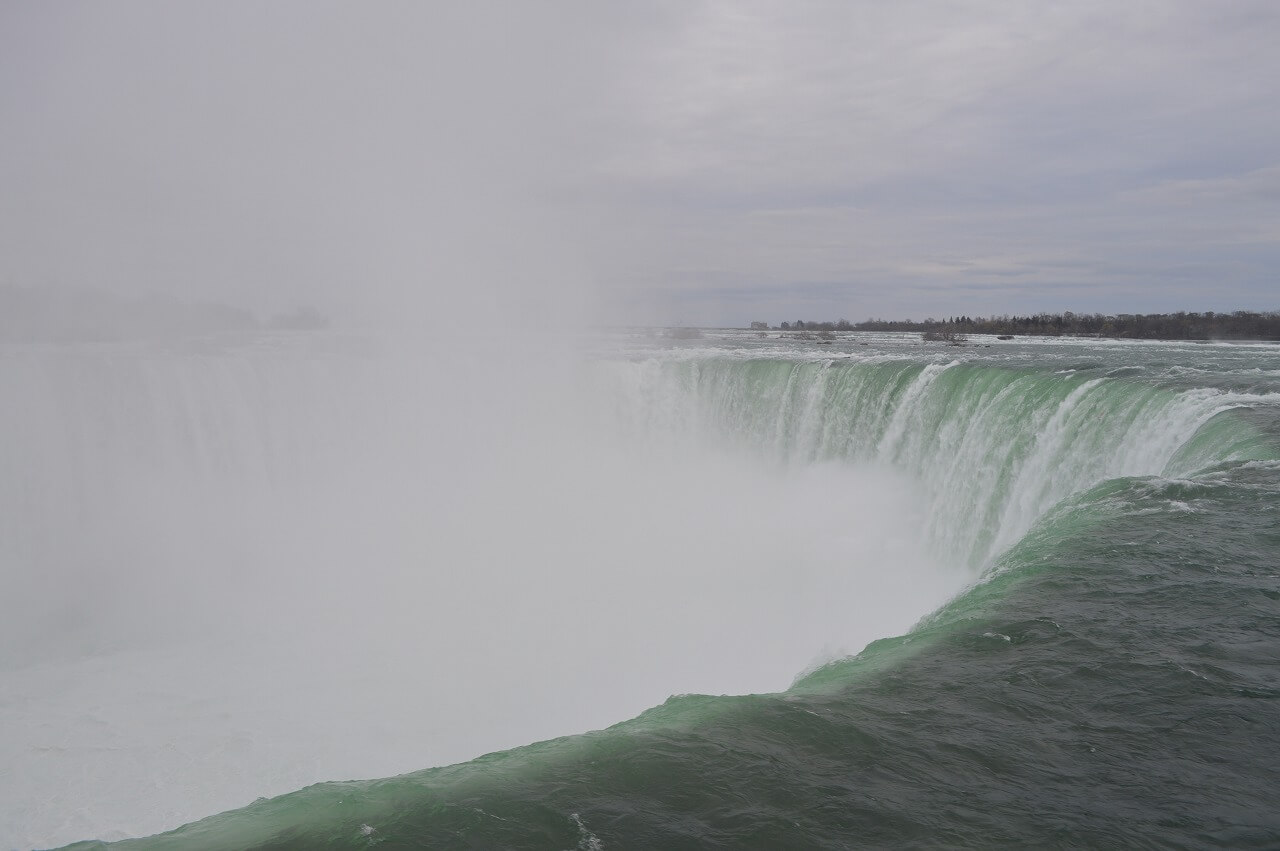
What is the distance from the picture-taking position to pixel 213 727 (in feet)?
34.8

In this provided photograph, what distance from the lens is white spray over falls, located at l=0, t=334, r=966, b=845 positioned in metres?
10.4

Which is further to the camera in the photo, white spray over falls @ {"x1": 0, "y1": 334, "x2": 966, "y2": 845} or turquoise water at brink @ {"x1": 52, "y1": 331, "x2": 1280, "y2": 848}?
white spray over falls @ {"x1": 0, "y1": 334, "x2": 966, "y2": 845}

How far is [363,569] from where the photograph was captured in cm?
1866

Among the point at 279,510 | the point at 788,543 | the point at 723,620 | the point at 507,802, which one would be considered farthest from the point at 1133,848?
the point at 279,510

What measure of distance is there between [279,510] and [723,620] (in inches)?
593

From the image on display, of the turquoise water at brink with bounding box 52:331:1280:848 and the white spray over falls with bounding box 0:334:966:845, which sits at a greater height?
the turquoise water at brink with bounding box 52:331:1280:848

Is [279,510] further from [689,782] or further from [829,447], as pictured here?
[689,782]

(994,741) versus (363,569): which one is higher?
(994,741)

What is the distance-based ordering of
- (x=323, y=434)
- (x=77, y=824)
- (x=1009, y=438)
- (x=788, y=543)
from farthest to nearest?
(x=323, y=434), (x=788, y=543), (x=1009, y=438), (x=77, y=824)

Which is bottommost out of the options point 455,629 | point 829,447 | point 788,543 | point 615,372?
point 455,629

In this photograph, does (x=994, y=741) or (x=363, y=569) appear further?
(x=363, y=569)

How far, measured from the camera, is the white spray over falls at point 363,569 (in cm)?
1040

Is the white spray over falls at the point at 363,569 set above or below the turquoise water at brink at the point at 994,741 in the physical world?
below

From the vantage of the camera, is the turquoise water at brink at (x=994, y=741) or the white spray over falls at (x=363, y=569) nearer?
the turquoise water at brink at (x=994, y=741)
